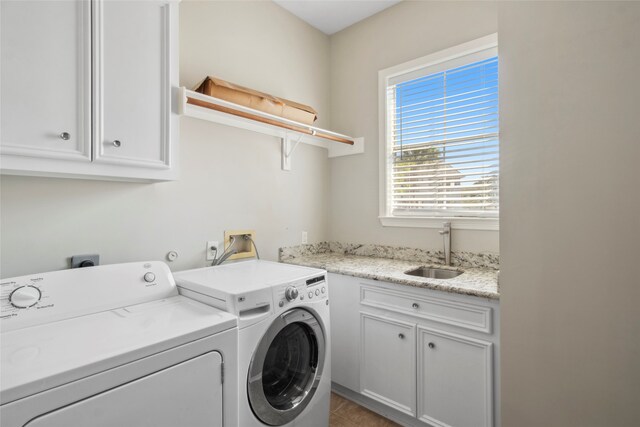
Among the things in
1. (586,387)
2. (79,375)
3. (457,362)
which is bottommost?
(457,362)

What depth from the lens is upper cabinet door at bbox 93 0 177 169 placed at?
128 cm

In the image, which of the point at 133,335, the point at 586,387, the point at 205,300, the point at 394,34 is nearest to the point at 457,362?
the point at 586,387

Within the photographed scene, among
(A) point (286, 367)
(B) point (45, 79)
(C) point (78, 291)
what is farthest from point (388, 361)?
(B) point (45, 79)

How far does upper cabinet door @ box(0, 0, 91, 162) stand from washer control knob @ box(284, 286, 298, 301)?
100 centimetres

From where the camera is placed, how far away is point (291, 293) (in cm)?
152

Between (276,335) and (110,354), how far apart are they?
0.72 m

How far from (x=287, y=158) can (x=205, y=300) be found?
1.41m

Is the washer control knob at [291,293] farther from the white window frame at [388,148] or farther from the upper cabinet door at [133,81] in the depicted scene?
the white window frame at [388,148]

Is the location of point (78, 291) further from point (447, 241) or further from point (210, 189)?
point (447, 241)

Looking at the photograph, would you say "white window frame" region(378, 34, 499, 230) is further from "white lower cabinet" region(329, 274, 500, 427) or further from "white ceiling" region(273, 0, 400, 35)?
"white lower cabinet" region(329, 274, 500, 427)

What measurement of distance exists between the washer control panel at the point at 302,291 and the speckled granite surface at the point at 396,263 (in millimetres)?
390

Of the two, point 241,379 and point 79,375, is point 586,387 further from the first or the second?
point 79,375

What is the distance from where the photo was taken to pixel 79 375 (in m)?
0.85

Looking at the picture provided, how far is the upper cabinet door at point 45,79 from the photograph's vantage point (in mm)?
1078
